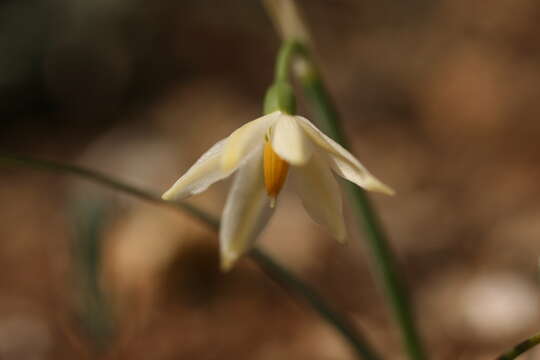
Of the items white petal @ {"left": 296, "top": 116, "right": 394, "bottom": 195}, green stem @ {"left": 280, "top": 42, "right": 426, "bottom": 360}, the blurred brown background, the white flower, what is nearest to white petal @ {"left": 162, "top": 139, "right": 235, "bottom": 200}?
the white flower

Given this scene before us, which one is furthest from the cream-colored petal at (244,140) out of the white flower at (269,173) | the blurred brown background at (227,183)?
the blurred brown background at (227,183)

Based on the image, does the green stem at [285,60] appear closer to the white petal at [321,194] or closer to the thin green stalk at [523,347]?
the white petal at [321,194]

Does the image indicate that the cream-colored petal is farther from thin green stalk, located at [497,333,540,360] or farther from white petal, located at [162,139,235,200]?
thin green stalk, located at [497,333,540,360]

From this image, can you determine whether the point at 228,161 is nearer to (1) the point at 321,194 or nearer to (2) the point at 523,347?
(1) the point at 321,194

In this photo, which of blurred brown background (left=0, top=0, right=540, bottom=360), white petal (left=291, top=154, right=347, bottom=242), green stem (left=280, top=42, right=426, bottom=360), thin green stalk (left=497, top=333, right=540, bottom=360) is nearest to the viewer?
thin green stalk (left=497, top=333, right=540, bottom=360)

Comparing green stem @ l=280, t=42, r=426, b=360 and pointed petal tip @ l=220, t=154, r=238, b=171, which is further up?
pointed petal tip @ l=220, t=154, r=238, b=171

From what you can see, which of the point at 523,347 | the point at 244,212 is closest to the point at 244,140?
the point at 244,212
